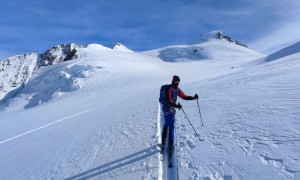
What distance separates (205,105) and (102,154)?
5994 millimetres

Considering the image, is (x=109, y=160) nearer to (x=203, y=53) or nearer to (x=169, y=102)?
(x=169, y=102)

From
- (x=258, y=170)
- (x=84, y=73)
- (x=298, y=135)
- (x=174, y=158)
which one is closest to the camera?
(x=258, y=170)

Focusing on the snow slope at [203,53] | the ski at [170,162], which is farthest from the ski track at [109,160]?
the snow slope at [203,53]

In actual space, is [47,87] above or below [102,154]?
above

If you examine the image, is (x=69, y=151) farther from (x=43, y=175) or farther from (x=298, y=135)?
(x=298, y=135)

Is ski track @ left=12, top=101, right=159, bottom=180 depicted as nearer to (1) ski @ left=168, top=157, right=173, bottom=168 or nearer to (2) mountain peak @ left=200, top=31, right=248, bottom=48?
(1) ski @ left=168, top=157, right=173, bottom=168

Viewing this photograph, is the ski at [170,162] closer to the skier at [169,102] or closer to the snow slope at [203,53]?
the skier at [169,102]

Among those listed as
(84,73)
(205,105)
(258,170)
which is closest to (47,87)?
(84,73)

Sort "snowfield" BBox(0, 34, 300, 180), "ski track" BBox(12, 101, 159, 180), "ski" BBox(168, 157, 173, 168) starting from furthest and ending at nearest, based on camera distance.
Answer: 1. "ski track" BBox(12, 101, 159, 180)
2. "ski" BBox(168, 157, 173, 168)
3. "snowfield" BBox(0, 34, 300, 180)

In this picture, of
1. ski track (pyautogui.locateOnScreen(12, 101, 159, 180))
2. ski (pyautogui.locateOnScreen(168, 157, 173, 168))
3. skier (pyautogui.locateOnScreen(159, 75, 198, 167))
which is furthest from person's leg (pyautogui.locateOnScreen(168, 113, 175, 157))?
ski track (pyautogui.locateOnScreen(12, 101, 159, 180))

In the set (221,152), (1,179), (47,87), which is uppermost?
(47,87)

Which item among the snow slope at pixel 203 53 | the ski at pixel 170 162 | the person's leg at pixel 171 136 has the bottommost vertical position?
the ski at pixel 170 162

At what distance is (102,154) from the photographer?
30.6ft

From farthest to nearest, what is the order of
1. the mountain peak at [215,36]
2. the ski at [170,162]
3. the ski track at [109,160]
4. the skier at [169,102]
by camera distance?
the mountain peak at [215,36] < the skier at [169,102] < the ski track at [109,160] < the ski at [170,162]
